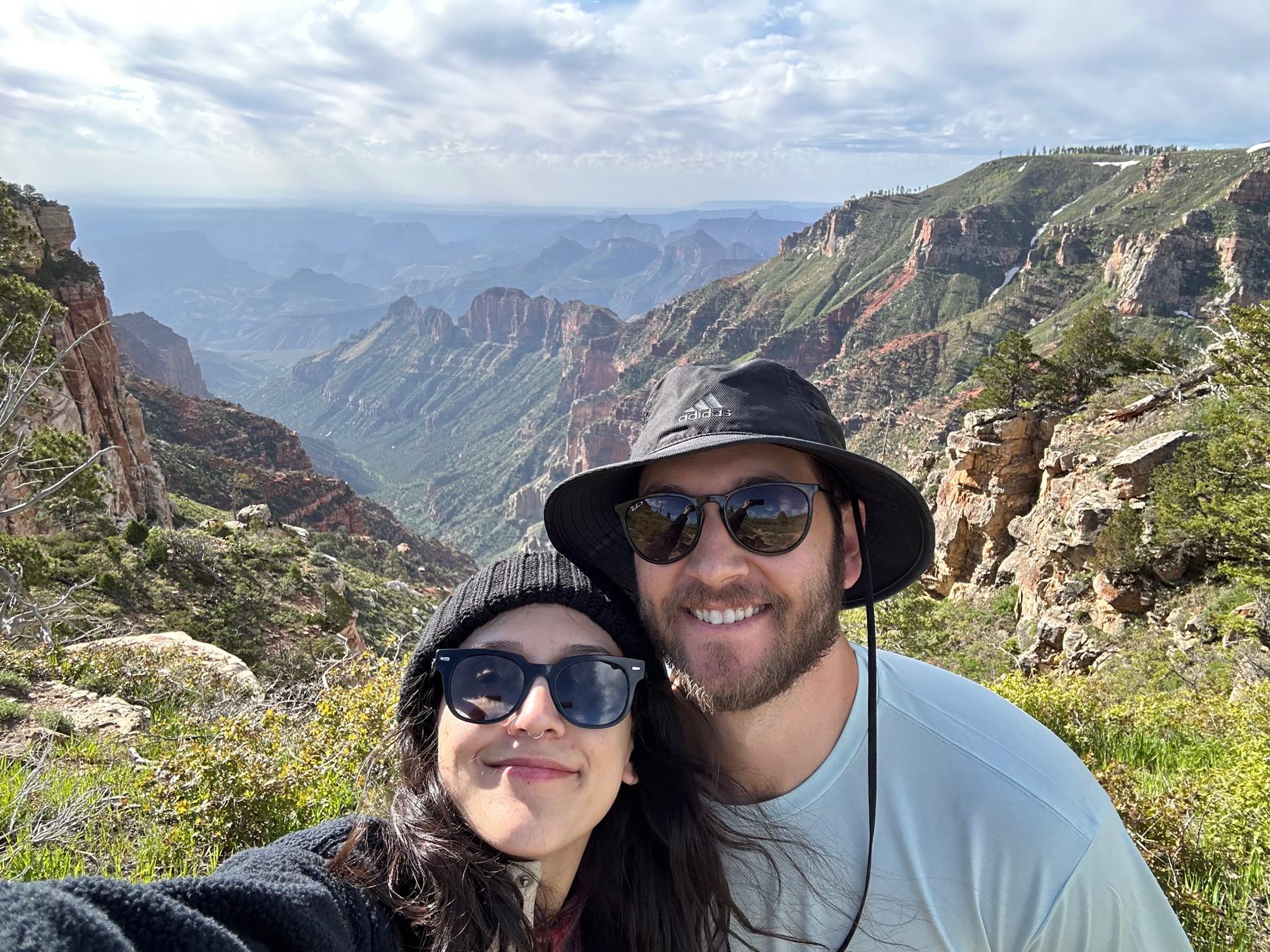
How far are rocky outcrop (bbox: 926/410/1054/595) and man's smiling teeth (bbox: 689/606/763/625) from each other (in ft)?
61.9

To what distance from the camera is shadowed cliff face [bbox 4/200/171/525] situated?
21.5m

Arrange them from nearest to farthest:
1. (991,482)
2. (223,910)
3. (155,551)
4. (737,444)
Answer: (223,910) < (737,444) < (155,551) < (991,482)

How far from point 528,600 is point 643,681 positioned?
450 millimetres

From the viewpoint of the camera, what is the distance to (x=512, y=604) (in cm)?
202

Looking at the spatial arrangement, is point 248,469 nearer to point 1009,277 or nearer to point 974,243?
point 1009,277

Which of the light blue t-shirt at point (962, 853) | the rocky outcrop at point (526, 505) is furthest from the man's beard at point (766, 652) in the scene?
the rocky outcrop at point (526, 505)

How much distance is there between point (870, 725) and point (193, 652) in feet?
32.5

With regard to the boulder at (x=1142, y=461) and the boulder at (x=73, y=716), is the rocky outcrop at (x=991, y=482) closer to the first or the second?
the boulder at (x=1142, y=461)

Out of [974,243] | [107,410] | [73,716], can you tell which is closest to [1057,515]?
[73,716]

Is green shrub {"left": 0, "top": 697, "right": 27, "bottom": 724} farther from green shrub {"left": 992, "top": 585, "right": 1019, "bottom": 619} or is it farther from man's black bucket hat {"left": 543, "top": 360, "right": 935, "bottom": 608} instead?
green shrub {"left": 992, "top": 585, "right": 1019, "bottom": 619}

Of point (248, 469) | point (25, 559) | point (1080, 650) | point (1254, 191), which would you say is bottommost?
point (248, 469)

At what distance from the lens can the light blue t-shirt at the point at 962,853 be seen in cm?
176

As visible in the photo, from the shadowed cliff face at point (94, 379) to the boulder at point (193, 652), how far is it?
1301 cm

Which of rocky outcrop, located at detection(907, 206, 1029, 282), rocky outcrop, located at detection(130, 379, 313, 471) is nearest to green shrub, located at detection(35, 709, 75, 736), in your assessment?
rocky outcrop, located at detection(130, 379, 313, 471)
